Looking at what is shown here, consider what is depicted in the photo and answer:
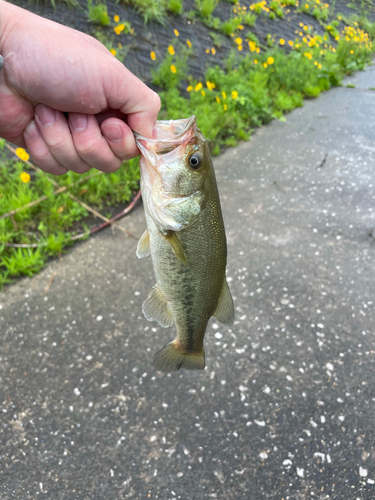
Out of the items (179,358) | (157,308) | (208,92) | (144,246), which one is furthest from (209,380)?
(208,92)

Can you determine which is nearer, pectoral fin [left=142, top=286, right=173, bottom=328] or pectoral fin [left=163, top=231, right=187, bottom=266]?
pectoral fin [left=163, top=231, right=187, bottom=266]

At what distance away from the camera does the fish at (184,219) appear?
1413 millimetres

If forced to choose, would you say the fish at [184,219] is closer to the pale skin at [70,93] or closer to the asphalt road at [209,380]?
the pale skin at [70,93]

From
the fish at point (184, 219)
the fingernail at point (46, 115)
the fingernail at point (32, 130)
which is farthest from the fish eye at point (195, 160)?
the fingernail at point (32, 130)

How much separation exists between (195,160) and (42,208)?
8.36 feet

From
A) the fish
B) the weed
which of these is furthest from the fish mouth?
the weed

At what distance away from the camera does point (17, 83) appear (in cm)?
156

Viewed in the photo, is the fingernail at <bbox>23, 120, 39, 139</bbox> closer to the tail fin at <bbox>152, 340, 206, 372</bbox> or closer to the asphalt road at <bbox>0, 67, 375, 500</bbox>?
the tail fin at <bbox>152, 340, 206, 372</bbox>

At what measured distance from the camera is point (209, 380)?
2.69m

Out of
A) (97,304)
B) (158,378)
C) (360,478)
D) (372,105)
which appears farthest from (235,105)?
(360,478)

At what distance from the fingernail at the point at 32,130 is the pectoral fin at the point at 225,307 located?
3.64ft

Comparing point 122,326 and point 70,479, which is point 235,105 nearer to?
point 122,326

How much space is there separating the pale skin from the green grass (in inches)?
68.1

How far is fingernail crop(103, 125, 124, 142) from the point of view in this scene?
1.52 metres
